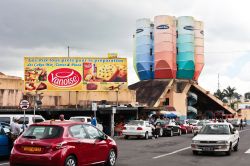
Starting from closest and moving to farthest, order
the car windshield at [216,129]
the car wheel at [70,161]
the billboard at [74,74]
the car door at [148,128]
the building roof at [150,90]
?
the car wheel at [70,161] < the car windshield at [216,129] < the car door at [148,128] < the billboard at [74,74] < the building roof at [150,90]

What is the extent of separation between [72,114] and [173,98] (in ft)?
118

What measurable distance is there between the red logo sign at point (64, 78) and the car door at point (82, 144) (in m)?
32.9

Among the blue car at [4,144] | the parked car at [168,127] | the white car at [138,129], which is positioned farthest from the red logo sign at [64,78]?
the blue car at [4,144]

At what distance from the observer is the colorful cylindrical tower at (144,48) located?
76625 mm

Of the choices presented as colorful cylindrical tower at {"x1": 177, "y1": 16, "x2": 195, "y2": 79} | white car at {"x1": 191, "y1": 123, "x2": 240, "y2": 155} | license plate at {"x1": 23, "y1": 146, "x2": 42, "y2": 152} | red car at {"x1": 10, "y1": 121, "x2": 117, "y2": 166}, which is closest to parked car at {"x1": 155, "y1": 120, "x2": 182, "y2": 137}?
white car at {"x1": 191, "y1": 123, "x2": 240, "y2": 155}

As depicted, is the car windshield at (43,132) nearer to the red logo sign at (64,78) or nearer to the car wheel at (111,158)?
the car wheel at (111,158)

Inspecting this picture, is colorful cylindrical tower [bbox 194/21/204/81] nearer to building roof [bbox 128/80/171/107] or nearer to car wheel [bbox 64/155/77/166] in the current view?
building roof [bbox 128/80/171/107]

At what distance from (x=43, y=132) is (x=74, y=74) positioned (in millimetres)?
34191

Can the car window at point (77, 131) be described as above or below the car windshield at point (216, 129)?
above

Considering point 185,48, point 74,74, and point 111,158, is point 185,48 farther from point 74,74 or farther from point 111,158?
point 111,158

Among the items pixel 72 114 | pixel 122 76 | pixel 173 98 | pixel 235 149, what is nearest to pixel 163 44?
pixel 173 98

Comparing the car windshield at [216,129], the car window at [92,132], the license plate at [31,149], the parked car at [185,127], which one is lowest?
the parked car at [185,127]

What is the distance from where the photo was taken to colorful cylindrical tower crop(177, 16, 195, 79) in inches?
2995

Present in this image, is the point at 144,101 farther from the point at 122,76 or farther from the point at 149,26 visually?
the point at 122,76
